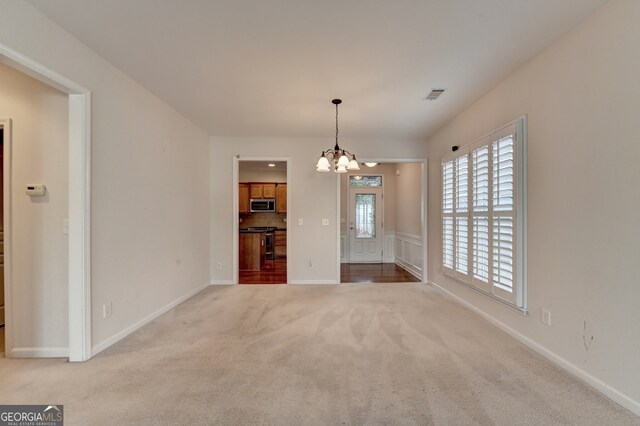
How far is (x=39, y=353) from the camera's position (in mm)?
2416

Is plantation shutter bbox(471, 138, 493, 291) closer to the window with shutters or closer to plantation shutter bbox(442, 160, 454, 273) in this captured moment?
the window with shutters

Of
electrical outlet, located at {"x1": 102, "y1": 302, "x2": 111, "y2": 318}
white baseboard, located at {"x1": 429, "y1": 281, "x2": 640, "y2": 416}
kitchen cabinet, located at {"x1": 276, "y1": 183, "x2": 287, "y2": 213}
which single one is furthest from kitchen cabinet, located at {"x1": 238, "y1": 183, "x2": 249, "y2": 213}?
white baseboard, located at {"x1": 429, "y1": 281, "x2": 640, "y2": 416}

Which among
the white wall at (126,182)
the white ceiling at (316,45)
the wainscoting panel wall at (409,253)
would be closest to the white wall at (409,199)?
the wainscoting panel wall at (409,253)

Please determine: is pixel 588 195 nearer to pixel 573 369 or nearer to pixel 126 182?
pixel 573 369

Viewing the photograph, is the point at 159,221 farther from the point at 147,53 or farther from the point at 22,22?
the point at 22,22

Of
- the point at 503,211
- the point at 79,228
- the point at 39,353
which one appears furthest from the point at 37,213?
the point at 503,211

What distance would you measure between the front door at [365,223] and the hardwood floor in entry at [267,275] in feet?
6.71

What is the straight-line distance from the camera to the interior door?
24.5 feet

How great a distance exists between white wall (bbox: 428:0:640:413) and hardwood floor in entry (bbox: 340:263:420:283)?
8.93ft

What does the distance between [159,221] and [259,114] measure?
193 cm

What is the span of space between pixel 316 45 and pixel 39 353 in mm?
3547

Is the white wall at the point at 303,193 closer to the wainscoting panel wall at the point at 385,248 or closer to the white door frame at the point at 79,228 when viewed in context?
the wainscoting panel wall at the point at 385,248

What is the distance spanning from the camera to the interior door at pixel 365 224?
24.5 feet

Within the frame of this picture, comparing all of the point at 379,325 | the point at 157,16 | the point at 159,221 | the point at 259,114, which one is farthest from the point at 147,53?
the point at 379,325
